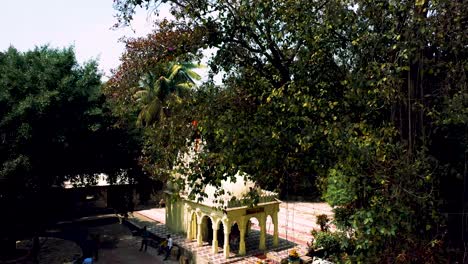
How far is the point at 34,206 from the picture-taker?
17703mm

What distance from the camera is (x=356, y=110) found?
7.47 metres

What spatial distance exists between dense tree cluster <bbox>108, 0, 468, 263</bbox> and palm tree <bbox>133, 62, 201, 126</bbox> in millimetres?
17253

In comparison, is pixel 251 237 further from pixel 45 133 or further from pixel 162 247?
pixel 45 133

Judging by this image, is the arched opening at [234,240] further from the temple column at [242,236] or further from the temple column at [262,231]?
the temple column at [262,231]

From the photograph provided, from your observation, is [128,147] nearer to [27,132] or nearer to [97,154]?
[97,154]

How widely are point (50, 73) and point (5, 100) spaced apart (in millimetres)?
2176

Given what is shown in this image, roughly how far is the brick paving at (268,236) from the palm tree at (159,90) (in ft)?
22.1

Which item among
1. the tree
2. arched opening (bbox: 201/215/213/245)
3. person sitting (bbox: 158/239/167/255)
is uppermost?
the tree

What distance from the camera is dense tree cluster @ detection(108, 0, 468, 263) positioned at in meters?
6.63

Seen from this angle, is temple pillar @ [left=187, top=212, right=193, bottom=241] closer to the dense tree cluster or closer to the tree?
the tree

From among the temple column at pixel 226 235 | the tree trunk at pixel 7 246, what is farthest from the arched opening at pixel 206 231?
the tree trunk at pixel 7 246

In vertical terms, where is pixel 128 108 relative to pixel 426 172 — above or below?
above

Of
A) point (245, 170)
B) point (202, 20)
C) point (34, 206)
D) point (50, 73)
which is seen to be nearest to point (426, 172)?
point (245, 170)

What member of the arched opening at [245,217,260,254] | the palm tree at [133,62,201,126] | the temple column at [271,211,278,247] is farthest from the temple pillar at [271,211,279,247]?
the palm tree at [133,62,201,126]
